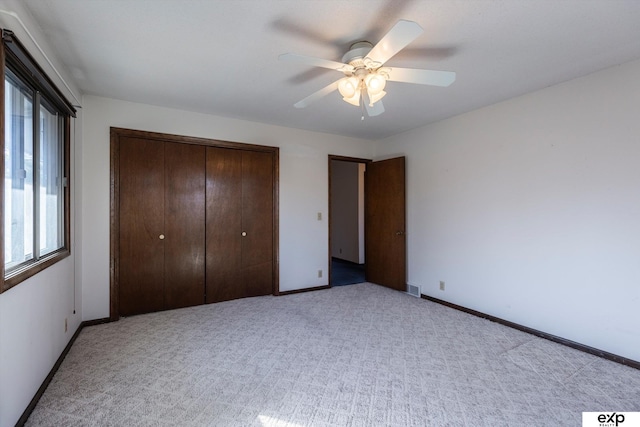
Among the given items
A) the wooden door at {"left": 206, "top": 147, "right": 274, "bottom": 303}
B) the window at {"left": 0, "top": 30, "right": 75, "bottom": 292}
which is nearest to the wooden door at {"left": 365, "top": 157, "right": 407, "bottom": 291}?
the wooden door at {"left": 206, "top": 147, "right": 274, "bottom": 303}

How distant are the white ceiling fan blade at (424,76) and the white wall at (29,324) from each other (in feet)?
7.16

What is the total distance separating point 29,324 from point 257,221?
2.44 meters

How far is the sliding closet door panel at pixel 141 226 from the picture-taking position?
3.19 meters

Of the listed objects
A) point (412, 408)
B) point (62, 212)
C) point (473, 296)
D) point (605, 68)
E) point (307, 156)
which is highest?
point (605, 68)

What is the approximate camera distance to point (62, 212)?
2537 millimetres

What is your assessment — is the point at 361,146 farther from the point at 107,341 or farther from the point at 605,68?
the point at 107,341

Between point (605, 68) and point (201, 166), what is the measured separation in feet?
13.2

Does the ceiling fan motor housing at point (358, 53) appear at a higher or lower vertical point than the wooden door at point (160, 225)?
higher

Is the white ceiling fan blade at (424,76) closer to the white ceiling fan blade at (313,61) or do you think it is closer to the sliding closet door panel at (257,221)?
the white ceiling fan blade at (313,61)

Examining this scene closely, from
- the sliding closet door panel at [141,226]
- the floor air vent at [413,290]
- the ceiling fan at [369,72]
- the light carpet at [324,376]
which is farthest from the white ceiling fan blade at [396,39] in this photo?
the floor air vent at [413,290]

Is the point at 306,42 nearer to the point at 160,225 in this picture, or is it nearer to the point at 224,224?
the point at 224,224

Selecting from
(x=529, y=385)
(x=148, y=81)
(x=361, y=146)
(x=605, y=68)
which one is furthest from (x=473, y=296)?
(x=148, y=81)

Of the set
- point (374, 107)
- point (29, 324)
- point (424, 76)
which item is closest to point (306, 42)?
point (374, 107)

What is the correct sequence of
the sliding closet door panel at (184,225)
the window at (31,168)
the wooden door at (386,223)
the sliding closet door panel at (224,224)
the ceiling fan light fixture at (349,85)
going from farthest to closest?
1. the wooden door at (386,223)
2. the sliding closet door panel at (224,224)
3. the sliding closet door panel at (184,225)
4. the ceiling fan light fixture at (349,85)
5. the window at (31,168)
